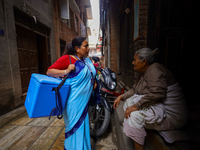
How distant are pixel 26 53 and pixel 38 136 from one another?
11.1 ft

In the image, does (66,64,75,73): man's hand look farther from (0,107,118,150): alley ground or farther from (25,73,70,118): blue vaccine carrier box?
(0,107,118,150): alley ground

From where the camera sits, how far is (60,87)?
109 centimetres

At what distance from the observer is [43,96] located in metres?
1.02

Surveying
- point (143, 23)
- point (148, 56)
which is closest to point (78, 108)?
point (148, 56)

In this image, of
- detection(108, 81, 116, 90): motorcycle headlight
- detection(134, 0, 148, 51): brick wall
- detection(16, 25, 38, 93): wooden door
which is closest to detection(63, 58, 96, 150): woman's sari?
detection(108, 81, 116, 90): motorcycle headlight

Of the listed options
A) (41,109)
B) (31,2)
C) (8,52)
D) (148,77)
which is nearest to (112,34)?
(31,2)

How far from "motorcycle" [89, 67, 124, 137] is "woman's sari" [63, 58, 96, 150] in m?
0.68

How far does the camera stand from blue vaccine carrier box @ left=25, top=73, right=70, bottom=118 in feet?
3.25

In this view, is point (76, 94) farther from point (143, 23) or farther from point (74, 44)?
point (143, 23)

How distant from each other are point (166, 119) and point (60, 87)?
3.81ft

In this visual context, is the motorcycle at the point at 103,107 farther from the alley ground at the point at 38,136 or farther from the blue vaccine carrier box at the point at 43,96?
the blue vaccine carrier box at the point at 43,96

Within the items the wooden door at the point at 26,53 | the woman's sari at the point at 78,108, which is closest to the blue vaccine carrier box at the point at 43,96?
the woman's sari at the point at 78,108

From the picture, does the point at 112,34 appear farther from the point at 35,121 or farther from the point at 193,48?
the point at 35,121

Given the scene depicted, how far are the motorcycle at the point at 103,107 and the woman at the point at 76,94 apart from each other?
0.64 m
